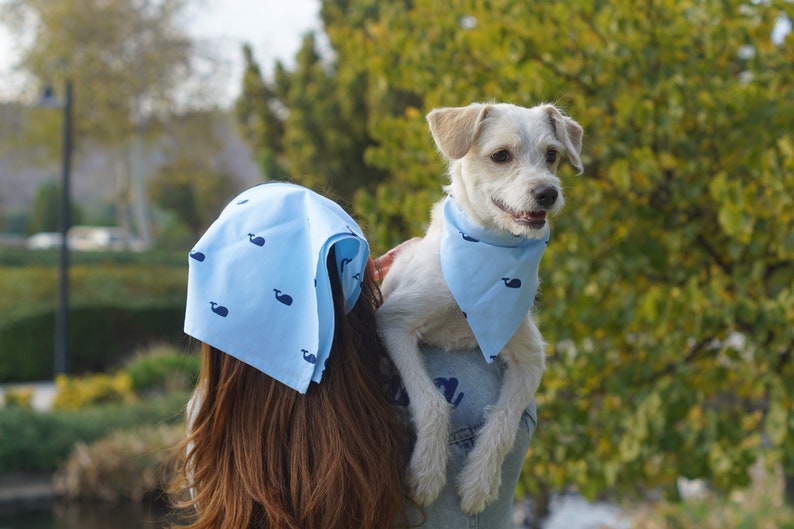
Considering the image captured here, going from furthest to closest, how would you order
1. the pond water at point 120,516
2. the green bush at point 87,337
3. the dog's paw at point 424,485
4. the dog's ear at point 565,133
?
1. the green bush at point 87,337
2. the pond water at point 120,516
3. the dog's ear at point 565,133
4. the dog's paw at point 424,485

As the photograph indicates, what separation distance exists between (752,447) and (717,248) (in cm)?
108

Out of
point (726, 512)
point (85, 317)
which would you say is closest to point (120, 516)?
point (726, 512)

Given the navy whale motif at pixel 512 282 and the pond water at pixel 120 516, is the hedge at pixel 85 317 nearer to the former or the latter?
the pond water at pixel 120 516

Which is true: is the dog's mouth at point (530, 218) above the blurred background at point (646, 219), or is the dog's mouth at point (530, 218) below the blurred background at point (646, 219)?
above

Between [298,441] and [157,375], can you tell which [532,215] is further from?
[157,375]

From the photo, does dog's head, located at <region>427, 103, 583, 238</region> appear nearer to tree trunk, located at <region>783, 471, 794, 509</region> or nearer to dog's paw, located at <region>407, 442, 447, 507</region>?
dog's paw, located at <region>407, 442, 447, 507</region>

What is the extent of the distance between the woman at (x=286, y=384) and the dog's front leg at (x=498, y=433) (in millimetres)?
138

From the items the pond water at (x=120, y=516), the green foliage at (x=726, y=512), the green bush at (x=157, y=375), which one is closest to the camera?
the green foliage at (x=726, y=512)

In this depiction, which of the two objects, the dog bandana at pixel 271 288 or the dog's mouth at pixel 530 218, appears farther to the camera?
the dog's mouth at pixel 530 218

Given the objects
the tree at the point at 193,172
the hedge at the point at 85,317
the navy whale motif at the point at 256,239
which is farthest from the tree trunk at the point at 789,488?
the tree at the point at 193,172

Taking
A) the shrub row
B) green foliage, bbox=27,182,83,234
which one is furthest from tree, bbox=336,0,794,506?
green foliage, bbox=27,182,83,234

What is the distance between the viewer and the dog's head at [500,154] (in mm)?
2312

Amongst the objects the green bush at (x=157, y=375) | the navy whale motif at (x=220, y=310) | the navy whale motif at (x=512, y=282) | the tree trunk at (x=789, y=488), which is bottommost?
the green bush at (x=157, y=375)

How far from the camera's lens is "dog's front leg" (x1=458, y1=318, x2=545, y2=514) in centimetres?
186
